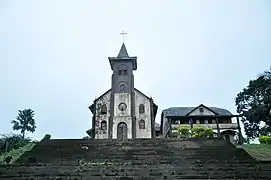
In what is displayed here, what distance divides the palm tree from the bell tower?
2751cm

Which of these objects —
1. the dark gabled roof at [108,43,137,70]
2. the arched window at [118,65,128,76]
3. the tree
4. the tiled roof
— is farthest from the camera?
the tiled roof

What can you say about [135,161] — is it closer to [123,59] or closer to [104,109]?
[104,109]

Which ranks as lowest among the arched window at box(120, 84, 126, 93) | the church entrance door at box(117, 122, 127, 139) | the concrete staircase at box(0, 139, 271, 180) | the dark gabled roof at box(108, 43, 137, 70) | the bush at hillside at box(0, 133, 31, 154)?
the concrete staircase at box(0, 139, 271, 180)

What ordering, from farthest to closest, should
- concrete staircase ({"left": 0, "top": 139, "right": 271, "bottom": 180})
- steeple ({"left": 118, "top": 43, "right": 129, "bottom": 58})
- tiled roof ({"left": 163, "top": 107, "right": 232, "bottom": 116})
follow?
1. tiled roof ({"left": 163, "top": 107, "right": 232, "bottom": 116})
2. steeple ({"left": 118, "top": 43, "right": 129, "bottom": 58})
3. concrete staircase ({"left": 0, "top": 139, "right": 271, "bottom": 180})

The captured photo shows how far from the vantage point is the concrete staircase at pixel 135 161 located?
14.5 m

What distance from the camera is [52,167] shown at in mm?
15953

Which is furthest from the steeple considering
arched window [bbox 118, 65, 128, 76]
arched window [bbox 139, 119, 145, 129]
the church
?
arched window [bbox 139, 119, 145, 129]

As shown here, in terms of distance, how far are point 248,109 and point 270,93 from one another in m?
3.30

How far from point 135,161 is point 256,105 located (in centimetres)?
2070

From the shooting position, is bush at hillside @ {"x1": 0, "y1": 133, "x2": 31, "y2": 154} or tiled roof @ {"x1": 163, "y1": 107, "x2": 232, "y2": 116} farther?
tiled roof @ {"x1": 163, "y1": 107, "x2": 232, "y2": 116}

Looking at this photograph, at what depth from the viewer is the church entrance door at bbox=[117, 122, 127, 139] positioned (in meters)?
33.9

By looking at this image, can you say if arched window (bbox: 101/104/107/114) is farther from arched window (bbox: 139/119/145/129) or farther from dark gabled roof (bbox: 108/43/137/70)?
dark gabled roof (bbox: 108/43/137/70)

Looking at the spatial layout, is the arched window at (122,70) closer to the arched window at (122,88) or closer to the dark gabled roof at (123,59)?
the dark gabled roof at (123,59)

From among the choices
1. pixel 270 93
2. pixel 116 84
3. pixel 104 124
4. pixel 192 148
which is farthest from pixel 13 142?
pixel 270 93
